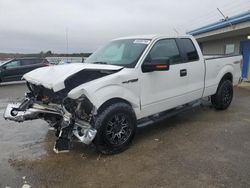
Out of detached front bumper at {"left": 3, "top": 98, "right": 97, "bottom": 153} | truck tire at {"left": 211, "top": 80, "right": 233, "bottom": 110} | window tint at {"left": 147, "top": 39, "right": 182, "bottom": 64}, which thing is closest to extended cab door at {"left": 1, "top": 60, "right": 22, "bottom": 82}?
detached front bumper at {"left": 3, "top": 98, "right": 97, "bottom": 153}

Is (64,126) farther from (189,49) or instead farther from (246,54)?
(246,54)

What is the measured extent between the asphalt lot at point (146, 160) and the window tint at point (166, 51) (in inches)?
61.3

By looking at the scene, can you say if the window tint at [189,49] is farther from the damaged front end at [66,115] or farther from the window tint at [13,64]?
the window tint at [13,64]

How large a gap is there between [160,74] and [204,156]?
1.67 m

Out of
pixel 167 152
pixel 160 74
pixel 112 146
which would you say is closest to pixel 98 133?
pixel 112 146

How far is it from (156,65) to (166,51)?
0.94 meters

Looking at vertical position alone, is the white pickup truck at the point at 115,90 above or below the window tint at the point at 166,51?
below

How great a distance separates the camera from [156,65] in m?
4.40

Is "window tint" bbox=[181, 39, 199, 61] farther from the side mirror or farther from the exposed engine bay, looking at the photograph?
the exposed engine bay

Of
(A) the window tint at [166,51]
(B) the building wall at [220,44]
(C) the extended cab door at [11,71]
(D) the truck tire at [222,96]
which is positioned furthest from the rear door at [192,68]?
(C) the extended cab door at [11,71]

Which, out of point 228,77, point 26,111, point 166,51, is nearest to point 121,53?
point 166,51

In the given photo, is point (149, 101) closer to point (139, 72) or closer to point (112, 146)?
point (139, 72)

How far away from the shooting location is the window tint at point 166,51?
4926 mm

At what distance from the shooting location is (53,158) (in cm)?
421
